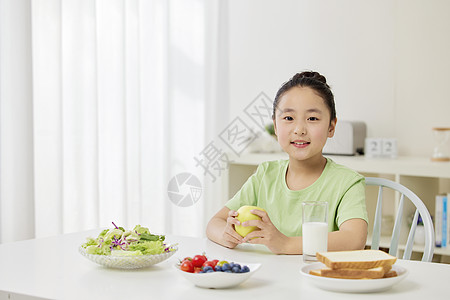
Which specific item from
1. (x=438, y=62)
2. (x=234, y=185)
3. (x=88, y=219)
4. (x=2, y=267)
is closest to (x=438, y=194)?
(x=438, y=62)

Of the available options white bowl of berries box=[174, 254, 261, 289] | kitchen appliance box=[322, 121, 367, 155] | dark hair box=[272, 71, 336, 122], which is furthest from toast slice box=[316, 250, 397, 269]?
kitchen appliance box=[322, 121, 367, 155]

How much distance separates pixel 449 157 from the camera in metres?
3.02

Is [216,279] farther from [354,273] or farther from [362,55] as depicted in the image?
[362,55]

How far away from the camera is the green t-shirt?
5.49ft

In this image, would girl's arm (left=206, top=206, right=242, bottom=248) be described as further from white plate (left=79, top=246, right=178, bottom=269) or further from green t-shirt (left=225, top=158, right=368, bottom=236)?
white plate (left=79, top=246, right=178, bottom=269)

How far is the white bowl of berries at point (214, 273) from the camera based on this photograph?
119cm

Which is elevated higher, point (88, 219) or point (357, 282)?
point (357, 282)

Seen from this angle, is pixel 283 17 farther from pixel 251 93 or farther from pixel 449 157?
pixel 449 157

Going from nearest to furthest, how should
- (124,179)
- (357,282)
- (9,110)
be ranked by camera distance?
(357,282), (9,110), (124,179)

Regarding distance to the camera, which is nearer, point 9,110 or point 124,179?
point 9,110

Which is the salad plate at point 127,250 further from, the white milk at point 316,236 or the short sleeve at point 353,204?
the short sleeve at point 353,204

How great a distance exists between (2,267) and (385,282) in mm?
866

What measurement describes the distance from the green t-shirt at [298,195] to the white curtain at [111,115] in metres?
1.16

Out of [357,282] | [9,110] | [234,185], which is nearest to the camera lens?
[357,282]
